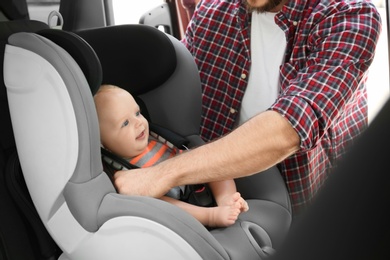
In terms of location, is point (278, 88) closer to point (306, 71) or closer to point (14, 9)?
point (306, 71)

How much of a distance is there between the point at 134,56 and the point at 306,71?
0.47 metres

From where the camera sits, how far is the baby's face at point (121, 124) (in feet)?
4.50

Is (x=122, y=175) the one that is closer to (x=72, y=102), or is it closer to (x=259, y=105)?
(x=72, y=102)

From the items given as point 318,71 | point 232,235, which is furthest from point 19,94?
point 318,71

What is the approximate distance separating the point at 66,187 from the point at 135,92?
1.56 feet

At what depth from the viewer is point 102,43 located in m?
1.52

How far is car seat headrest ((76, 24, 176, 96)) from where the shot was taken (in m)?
1.53

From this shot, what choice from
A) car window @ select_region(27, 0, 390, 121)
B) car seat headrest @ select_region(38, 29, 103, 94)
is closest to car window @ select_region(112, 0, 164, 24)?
car window @ select_region(27, 0, 390, 121)

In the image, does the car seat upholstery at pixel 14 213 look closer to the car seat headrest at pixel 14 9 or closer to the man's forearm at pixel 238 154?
the car seat headrest at pixel 14 9

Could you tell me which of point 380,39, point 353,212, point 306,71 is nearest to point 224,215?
point 306,71

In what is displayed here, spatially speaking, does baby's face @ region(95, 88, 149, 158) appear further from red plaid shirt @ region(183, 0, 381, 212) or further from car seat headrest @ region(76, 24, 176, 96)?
red plaid shirt @ region(183, 0, 381, 212)

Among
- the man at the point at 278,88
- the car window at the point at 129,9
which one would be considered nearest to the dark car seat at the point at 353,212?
the man at the point at 278,88

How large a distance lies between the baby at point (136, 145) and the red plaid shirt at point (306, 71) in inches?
9.2

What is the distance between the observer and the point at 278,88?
175 centimetres
